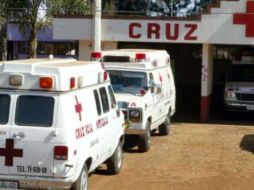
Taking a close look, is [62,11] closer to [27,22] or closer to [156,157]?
[27,22]

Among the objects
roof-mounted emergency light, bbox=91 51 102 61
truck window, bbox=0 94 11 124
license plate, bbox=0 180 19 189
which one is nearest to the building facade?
roof-mounted emergency light, bbox=91 51 102 61

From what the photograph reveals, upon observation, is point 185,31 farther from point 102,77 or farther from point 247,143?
point 102,77

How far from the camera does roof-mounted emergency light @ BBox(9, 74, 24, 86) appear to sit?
338 inches

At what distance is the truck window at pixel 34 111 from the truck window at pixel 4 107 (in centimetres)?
14

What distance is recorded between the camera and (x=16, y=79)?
8.59 meters

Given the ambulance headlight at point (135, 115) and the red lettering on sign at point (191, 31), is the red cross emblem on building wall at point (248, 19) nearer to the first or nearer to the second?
the red lettering on sign at point (191, 31)

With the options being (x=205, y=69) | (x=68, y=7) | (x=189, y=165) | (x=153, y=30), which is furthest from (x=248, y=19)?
(x=189, y=165)

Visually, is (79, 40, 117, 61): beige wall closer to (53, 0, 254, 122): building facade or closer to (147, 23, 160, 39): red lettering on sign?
(53, 0, 254, 122): building facade

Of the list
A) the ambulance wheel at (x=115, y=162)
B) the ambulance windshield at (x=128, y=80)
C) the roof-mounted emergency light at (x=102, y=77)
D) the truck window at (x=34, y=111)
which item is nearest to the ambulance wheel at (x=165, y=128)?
the ambulance windshield at (x=128, y=80)

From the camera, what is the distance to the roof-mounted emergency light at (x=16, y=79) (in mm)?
8578

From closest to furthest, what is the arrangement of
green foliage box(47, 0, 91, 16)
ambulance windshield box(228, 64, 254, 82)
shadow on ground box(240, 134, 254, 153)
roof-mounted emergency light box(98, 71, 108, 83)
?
roof-mounted emergency light box(98, 71, 108, 83) < shadow on ground box(240, 134, 254, 153) < ambulance windshield box(228, 64, 254, 82) < green foliage box(47, 0, 91, 16)

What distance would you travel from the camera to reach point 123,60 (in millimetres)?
14773

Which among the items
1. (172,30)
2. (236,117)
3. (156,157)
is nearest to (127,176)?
(156,157)

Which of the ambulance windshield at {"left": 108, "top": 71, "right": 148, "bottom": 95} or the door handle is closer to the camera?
the door handle
